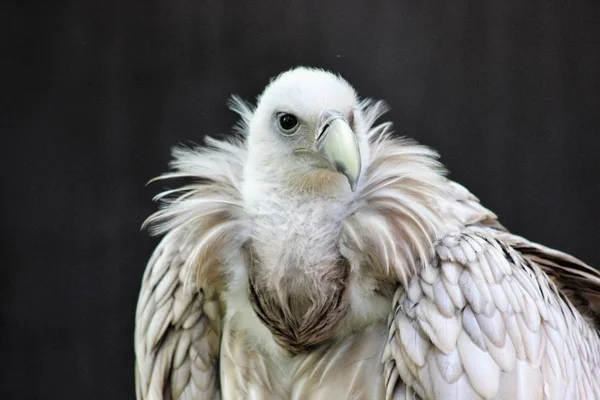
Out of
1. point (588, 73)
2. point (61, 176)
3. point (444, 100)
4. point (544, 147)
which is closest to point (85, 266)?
point (61, 176)

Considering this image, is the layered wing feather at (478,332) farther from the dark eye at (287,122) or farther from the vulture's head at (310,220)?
the dark eye at (287,122)

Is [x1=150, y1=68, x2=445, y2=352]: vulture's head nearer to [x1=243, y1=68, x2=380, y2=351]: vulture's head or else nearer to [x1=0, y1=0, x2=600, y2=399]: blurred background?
[x1=243, y1=68, x2=380, y2=351]: vulture's head

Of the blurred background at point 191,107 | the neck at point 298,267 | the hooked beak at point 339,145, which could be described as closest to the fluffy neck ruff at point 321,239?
the neck at point 298,267

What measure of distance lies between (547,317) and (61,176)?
4.89ft

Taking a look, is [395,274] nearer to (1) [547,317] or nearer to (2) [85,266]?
(1) [547,317]

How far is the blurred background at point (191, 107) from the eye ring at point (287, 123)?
83cm

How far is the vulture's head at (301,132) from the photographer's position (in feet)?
5.30

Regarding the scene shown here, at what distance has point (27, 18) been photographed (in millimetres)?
2482

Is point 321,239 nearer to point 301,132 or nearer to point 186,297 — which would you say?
point 301,132

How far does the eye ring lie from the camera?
1666 millimetres

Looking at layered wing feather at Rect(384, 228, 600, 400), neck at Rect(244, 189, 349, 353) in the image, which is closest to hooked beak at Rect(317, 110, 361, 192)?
neck at Rect(244, 189, 349, 353)

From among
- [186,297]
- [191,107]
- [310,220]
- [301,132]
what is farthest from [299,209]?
[191,107]

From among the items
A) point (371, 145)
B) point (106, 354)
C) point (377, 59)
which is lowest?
point (106, 354)

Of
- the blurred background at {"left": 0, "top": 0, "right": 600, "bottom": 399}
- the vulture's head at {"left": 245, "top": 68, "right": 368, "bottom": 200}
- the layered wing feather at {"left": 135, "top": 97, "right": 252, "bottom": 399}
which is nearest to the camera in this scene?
the vulture's head at {"left": 245, "top": 68, "right": 368, "bottom": 200}
